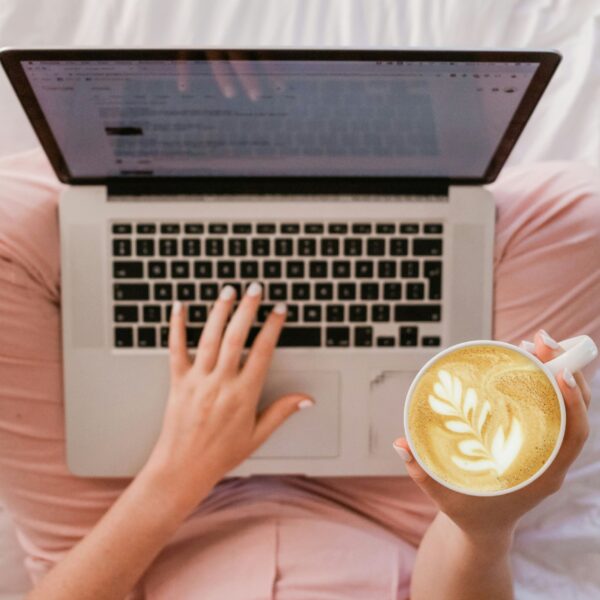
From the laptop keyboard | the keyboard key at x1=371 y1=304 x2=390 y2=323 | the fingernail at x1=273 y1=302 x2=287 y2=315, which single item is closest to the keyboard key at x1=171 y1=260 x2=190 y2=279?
the laptop keyboard

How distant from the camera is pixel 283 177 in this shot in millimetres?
835

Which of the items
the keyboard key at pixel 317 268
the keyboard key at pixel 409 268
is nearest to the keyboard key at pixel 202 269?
the keyboard key at pixel 317 268

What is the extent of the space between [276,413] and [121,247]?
0.25 m

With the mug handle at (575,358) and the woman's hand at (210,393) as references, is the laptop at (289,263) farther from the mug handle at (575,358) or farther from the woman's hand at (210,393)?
the mug handle at (575,358)

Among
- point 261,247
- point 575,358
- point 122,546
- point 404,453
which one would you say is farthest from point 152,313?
point 575,358

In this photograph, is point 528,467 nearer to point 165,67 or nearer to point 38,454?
point 165,67

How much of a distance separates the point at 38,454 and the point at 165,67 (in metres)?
0.45

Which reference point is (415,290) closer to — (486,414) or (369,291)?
(369,291)

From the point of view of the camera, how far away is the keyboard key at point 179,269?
32.8 inches

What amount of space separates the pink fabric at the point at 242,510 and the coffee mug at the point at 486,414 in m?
0.30

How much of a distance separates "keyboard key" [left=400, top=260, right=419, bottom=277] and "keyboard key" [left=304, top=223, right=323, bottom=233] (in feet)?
0.32

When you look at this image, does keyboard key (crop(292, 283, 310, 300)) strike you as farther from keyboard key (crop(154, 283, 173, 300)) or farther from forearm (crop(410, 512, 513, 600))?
forearm (crop(410, 512, 513, 600))

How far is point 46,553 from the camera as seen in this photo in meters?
0.89

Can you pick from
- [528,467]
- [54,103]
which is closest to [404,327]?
[528,467]
